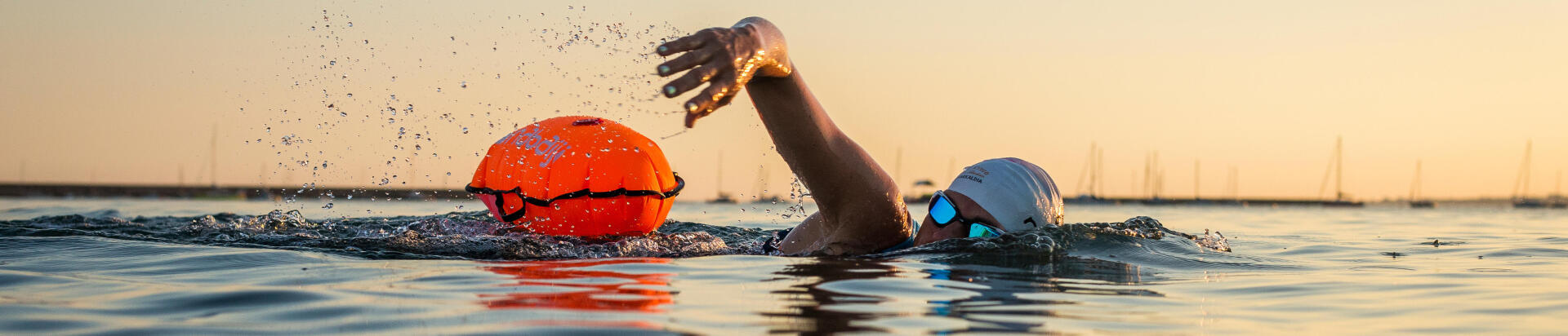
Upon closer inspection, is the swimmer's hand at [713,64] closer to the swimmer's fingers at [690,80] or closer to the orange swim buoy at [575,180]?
the swimmer's fingers at [690,80]

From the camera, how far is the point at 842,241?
21.6 ft

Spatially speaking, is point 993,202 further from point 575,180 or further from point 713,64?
point 713,64

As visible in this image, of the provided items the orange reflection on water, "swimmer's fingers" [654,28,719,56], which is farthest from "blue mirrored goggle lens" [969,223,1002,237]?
"swimmer's fingers" [654,28,719,56]

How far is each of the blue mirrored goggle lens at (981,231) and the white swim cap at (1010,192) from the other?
2.9 inches

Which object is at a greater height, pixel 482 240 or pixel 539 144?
pixel 539 144

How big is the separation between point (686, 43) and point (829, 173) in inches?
74.1

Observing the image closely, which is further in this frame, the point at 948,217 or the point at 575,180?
the point at 575,180

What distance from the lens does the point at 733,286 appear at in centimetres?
498

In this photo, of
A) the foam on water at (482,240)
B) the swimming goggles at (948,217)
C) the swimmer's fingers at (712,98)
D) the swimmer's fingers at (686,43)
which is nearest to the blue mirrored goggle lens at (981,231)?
the swimming goggles at (948,217)

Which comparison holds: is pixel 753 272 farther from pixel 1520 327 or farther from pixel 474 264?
pixel 1520 327

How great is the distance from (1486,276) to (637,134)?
5595mm

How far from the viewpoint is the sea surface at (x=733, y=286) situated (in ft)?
12.3

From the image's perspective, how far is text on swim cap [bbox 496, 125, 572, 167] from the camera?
788 cm

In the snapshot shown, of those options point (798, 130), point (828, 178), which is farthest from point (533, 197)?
point (798, 130)
